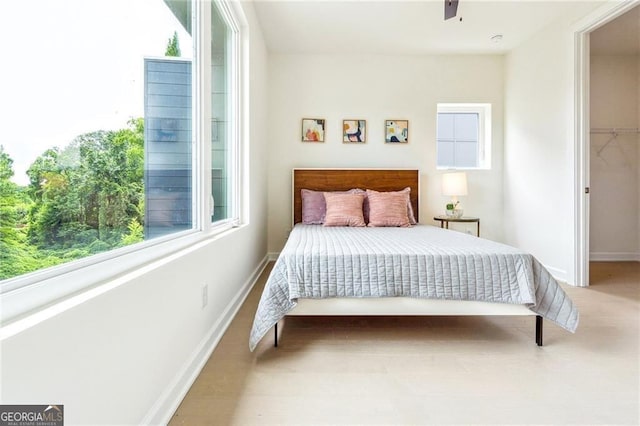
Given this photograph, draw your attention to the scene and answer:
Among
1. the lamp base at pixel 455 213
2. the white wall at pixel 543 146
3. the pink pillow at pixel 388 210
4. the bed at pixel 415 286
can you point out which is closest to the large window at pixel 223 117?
the bed at pixel 415 286

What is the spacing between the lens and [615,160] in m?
3.99

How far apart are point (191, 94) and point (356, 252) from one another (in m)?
1.32

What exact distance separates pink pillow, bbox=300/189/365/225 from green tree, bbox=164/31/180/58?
223 cm

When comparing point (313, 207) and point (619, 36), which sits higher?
point (619, 36)

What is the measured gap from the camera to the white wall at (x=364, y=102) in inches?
156

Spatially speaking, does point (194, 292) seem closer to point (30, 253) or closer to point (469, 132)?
point (30, 253)

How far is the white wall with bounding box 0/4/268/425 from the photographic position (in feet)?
2.12

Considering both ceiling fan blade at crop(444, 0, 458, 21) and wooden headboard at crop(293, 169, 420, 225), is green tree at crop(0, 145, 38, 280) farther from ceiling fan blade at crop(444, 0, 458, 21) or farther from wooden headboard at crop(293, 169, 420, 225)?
wooden headboard at crop(293, 169, 420, 225)

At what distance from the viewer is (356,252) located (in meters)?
1.89

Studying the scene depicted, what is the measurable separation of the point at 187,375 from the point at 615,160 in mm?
5280

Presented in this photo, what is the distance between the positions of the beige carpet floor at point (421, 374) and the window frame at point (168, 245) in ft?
2.13

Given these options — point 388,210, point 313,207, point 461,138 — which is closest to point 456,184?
point 461,138

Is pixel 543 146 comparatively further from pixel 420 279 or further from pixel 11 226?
pixel 11 226

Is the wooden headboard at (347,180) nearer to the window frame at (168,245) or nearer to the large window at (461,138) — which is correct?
the large window at (461,138)
